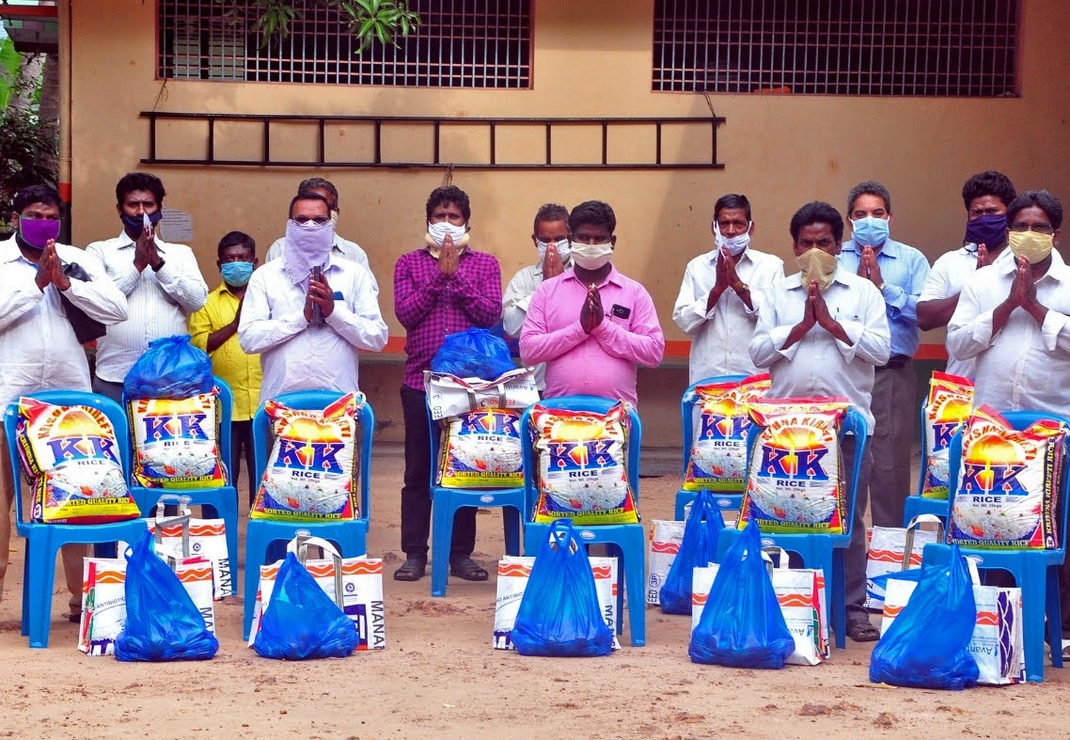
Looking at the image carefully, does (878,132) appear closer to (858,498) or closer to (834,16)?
(834,16)

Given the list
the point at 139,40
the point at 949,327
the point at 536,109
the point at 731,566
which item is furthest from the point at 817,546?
the point at 139,40

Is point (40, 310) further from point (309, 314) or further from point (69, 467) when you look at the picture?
point (309, 314)

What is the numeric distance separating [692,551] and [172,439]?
2.31 m

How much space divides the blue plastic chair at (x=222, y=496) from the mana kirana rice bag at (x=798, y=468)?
2357 millimetres

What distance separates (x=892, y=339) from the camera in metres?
7.19

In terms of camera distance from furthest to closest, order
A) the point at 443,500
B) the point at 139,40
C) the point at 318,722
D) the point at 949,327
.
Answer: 1. the point at 139,40
2. the point at 443,500
3. the point at 949,327
4. the point at 318,722

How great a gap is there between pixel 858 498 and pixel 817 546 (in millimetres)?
502

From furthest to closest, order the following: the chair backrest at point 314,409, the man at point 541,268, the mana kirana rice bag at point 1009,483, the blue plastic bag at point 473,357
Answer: the man at point 541,268, the blue plastic bag at point 473,357, the chair backrest at point 314,409, the mana kirana rice bag at point 1009,483

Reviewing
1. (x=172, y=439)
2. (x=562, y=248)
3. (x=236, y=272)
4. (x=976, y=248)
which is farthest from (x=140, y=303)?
(x=976, y=248)

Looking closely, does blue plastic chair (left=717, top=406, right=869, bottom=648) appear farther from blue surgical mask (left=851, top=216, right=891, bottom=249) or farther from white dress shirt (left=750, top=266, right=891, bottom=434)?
blue surgical mask (left=851, top=216, right=891, bottom=249)

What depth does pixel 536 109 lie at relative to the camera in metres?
11.2

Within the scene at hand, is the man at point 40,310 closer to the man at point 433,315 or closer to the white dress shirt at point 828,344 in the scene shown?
the man at point 433,315

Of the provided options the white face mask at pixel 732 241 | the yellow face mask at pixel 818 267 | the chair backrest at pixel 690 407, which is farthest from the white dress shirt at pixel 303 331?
the yellow face mask at pixel 818 267

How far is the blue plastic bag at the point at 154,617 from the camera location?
569cm
